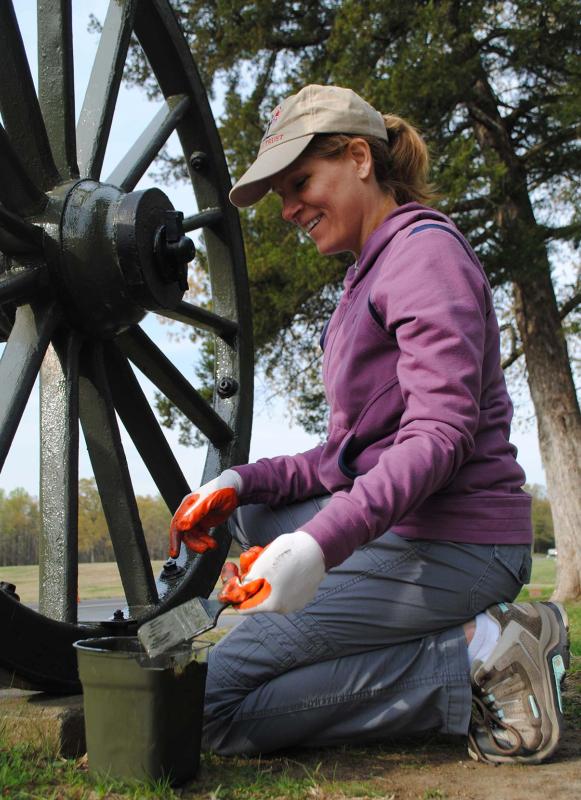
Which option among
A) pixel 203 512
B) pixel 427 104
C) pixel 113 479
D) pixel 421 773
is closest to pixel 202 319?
pixel 113 479

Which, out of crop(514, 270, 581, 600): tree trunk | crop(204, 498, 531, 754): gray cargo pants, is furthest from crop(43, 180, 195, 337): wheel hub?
crop(514, 270, 581, 600): tree trunk

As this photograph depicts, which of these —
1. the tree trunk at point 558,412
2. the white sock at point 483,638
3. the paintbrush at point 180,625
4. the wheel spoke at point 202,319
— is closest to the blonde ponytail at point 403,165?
the wheel spoke at point 202,319

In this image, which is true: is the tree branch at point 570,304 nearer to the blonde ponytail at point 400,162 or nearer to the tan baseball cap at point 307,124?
the blonde ponytail at point 400,162

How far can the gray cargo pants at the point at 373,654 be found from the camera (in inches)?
75.9

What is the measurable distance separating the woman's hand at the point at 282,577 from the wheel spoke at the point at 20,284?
941 mm

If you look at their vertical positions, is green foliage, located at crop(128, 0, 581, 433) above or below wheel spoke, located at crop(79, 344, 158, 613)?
above

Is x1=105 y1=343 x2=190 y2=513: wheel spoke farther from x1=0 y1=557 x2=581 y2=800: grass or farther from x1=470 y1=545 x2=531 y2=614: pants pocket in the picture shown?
x1=470 y1=545 x2=531 y2=614: pants pocket

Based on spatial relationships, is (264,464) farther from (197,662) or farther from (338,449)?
→ (197,662)

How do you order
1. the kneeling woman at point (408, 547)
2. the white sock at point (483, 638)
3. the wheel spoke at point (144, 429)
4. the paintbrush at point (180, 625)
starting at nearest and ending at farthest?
the paintbrush at point (180, 625) → the kneeling woman at point (408, 547) → the white sock at point (483, 638) → the wheel spoke at point (144, 429)

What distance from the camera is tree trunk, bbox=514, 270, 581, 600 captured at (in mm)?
8711

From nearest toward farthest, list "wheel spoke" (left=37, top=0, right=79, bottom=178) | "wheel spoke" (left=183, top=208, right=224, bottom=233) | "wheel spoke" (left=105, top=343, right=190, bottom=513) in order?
"wheel spoke" (left=37, top=0, right=79, bottom=178) < "wheel spoke" (left=105, top=343, right=190, bottom=513) < "wheel spoke" (left=183, top=208, right=224, bottom=233)

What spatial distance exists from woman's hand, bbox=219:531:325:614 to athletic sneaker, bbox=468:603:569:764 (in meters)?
0.55

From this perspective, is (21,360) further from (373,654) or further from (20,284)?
(373,654)

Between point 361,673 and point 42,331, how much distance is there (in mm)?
1108
